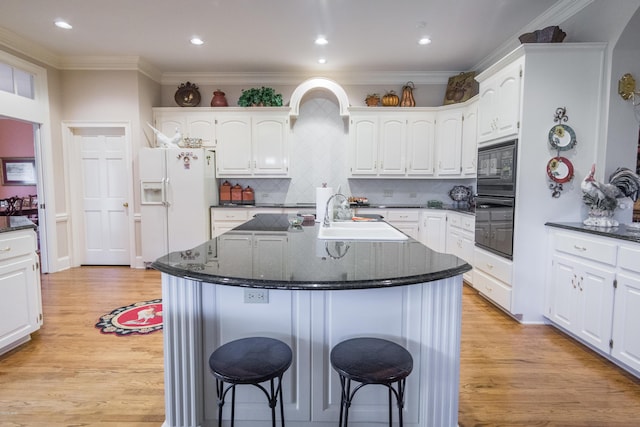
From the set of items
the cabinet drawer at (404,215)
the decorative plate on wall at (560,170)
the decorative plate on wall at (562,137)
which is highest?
the decorative plate on wall at (562,137)

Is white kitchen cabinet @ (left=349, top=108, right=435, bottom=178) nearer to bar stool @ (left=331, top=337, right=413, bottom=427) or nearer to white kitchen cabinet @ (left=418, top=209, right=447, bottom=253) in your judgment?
white kitchen cabinet @ (left=418, top=209, right=447, bottom=253)

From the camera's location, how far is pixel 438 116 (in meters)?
4.83

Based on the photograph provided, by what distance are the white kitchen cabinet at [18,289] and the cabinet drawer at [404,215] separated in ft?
12.8

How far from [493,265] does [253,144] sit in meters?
3.54

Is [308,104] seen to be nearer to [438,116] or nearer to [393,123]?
[393,123]

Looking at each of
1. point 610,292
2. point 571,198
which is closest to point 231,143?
point 571,198

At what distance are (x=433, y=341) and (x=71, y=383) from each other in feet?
7.22

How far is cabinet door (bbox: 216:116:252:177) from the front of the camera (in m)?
4.98

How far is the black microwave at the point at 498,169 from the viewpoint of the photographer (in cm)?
294

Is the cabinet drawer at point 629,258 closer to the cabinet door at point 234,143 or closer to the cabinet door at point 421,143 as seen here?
the cabinet door at point 421,143

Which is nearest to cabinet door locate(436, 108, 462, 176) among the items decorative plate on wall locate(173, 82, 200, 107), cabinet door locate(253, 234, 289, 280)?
cabinet door locate(253, 234, 289, 280)

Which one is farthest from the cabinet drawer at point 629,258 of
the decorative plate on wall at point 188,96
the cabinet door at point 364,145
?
the decorative plate on wall at point 188,96

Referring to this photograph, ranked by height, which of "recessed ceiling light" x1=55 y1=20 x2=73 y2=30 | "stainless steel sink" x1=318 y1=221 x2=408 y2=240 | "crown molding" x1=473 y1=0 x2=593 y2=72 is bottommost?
"stainless steel sink" x1=318 y1=221 x2=408 y2=240

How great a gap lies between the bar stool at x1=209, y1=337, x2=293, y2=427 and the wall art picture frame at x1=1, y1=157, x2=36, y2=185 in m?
8.01
